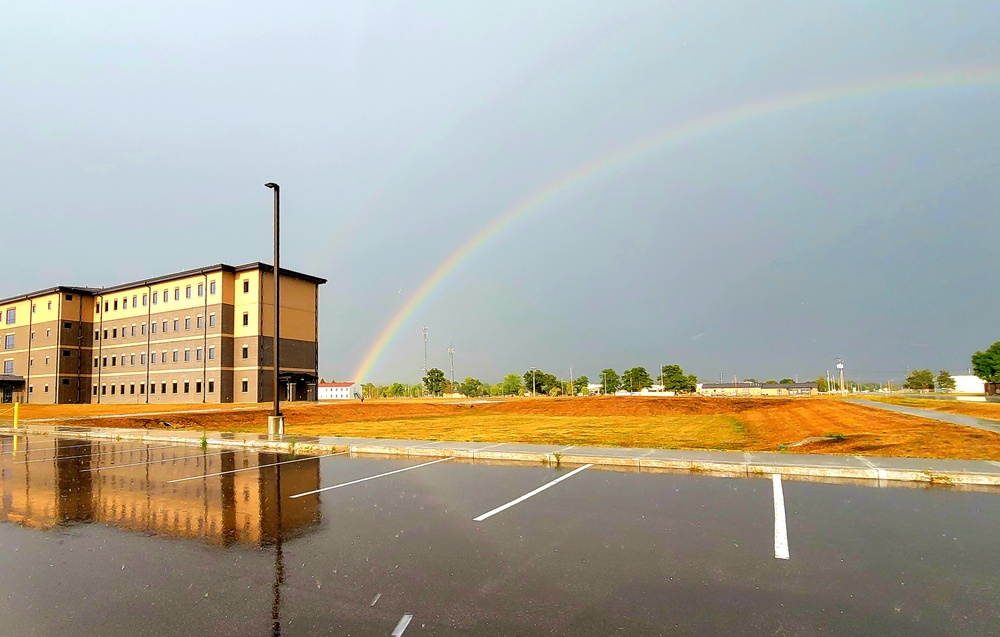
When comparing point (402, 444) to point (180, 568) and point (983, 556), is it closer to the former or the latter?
point (180, 568)

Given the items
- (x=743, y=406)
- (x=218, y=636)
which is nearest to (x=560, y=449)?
(x=218, y=636)

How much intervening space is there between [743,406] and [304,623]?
5183 cm

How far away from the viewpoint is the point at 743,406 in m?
49.9

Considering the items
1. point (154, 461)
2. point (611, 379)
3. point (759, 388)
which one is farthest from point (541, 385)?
point (154, 461)

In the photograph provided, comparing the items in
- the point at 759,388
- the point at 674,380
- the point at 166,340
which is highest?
the point at 166,340

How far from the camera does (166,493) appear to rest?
10.0 meters

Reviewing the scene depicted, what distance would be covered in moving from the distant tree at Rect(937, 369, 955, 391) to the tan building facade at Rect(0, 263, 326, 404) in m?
160

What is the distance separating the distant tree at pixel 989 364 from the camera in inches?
3976

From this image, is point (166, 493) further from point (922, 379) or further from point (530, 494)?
point (922, 379)

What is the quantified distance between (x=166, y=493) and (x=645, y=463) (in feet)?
32.0

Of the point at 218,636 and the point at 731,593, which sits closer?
the point at 218,636

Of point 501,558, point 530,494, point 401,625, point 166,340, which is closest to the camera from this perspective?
point 401,625

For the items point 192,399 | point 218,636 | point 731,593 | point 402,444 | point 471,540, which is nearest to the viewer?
point 218,636

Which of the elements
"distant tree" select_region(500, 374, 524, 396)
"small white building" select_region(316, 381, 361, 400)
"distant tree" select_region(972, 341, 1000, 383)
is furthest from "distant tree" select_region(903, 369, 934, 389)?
"small white building" select_region(316, 381, 361, 400)
